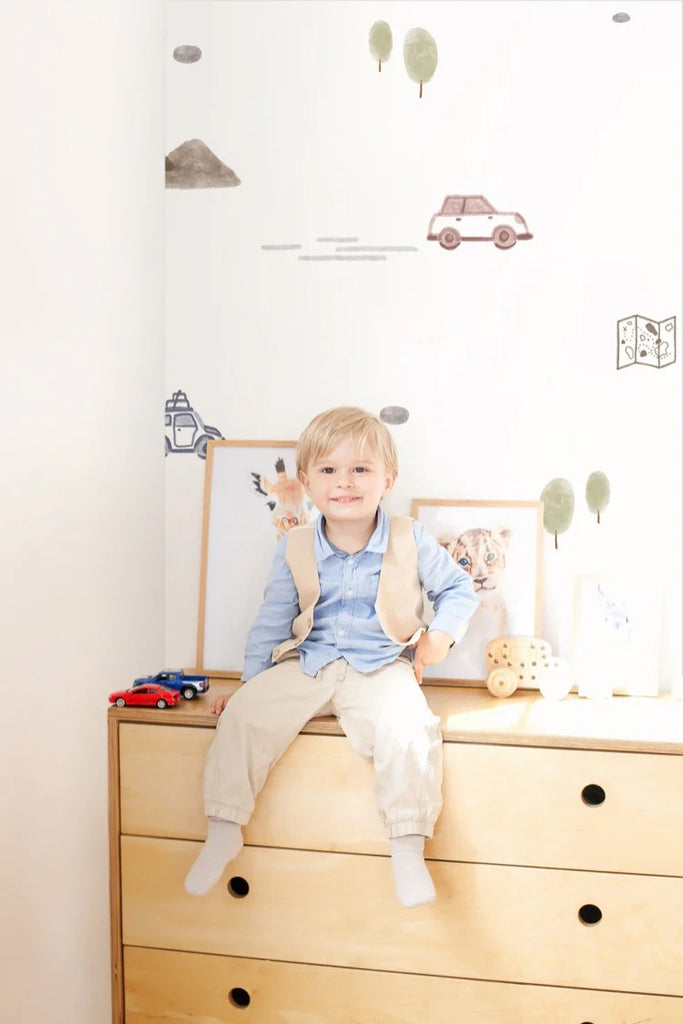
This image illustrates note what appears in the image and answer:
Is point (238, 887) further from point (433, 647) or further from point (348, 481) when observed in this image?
point (348, 481)

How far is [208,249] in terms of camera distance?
1.98 m

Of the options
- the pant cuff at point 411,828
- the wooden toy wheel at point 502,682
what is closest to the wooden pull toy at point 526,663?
the wooden toy wheel at point 502,682

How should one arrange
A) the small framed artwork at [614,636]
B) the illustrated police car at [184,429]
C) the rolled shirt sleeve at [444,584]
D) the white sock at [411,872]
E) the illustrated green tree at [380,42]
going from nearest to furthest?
the white sock at [411,872]
the rolled shirt sleeve at [444,584]
the small framed artwork at [614,636]
the illustrated green tree at [380,42]
the illustrated police car at [184,429]

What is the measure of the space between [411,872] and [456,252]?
1.14m

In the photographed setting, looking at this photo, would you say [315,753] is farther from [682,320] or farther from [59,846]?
[682,320]

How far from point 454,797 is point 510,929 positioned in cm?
22

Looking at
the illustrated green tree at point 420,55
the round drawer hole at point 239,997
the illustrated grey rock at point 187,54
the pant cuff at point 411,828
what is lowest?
the round drawer hole at point 239,997

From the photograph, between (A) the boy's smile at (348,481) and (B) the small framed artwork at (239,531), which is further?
(B) the small framed artwork at (239,531)

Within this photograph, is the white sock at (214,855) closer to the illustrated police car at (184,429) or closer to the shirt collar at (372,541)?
the shirt collar at (372,541)

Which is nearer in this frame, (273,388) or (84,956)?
(84,956)

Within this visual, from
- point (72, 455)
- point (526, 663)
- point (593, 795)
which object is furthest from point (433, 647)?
point (72, 455)

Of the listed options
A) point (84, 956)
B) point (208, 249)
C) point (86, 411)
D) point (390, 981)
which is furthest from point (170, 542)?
point (390, 981)

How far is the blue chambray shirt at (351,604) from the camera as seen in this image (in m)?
1.67

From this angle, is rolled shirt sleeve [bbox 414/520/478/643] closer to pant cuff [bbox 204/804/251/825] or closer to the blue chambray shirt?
the blue chambray shirt
